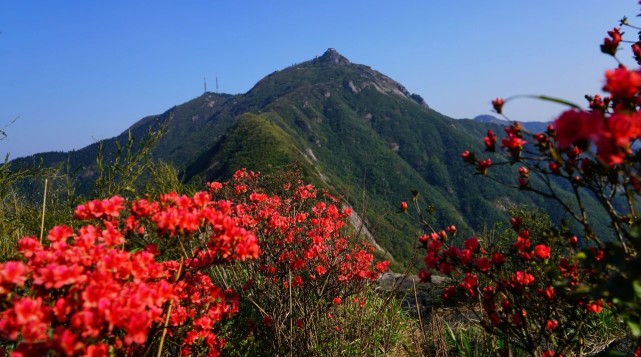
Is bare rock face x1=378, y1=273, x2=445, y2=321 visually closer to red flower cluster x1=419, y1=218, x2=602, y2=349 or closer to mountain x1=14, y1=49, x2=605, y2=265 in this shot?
red flower cluster x1=419, y1=218, x2=602, y2=349

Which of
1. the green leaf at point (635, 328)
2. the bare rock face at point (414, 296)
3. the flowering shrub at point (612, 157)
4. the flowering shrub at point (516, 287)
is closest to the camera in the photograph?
the flowering shrub at point (612, 157)

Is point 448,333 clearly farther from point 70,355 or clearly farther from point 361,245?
point 70,355

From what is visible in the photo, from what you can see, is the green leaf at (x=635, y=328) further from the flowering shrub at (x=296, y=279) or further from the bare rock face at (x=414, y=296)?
the bare rock face at (x=414, y=296)

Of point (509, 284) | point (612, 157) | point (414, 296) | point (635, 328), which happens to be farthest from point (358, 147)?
point (612, 157)

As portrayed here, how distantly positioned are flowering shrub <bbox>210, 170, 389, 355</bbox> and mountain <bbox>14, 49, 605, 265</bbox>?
5931 centimetres

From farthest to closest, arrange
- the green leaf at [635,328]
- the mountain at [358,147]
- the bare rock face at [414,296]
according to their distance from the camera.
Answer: the mountain at [358,147] < the bare rock face at [414,296] < the green leaf at [635,328]

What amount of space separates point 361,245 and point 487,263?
141 inches

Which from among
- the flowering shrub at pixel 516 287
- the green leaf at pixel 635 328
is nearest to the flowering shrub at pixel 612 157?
the green leaf at pixel 635 328

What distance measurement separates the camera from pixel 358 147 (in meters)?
138

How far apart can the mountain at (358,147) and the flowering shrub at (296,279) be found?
195ft

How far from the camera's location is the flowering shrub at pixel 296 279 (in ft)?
11.2

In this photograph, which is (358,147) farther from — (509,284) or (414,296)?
(509,284)

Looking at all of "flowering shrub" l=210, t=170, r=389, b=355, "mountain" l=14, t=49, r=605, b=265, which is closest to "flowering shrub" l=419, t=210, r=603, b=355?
"flowering shrub" l=210, t=170, r=389, b=355

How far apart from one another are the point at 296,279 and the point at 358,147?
135132mm
